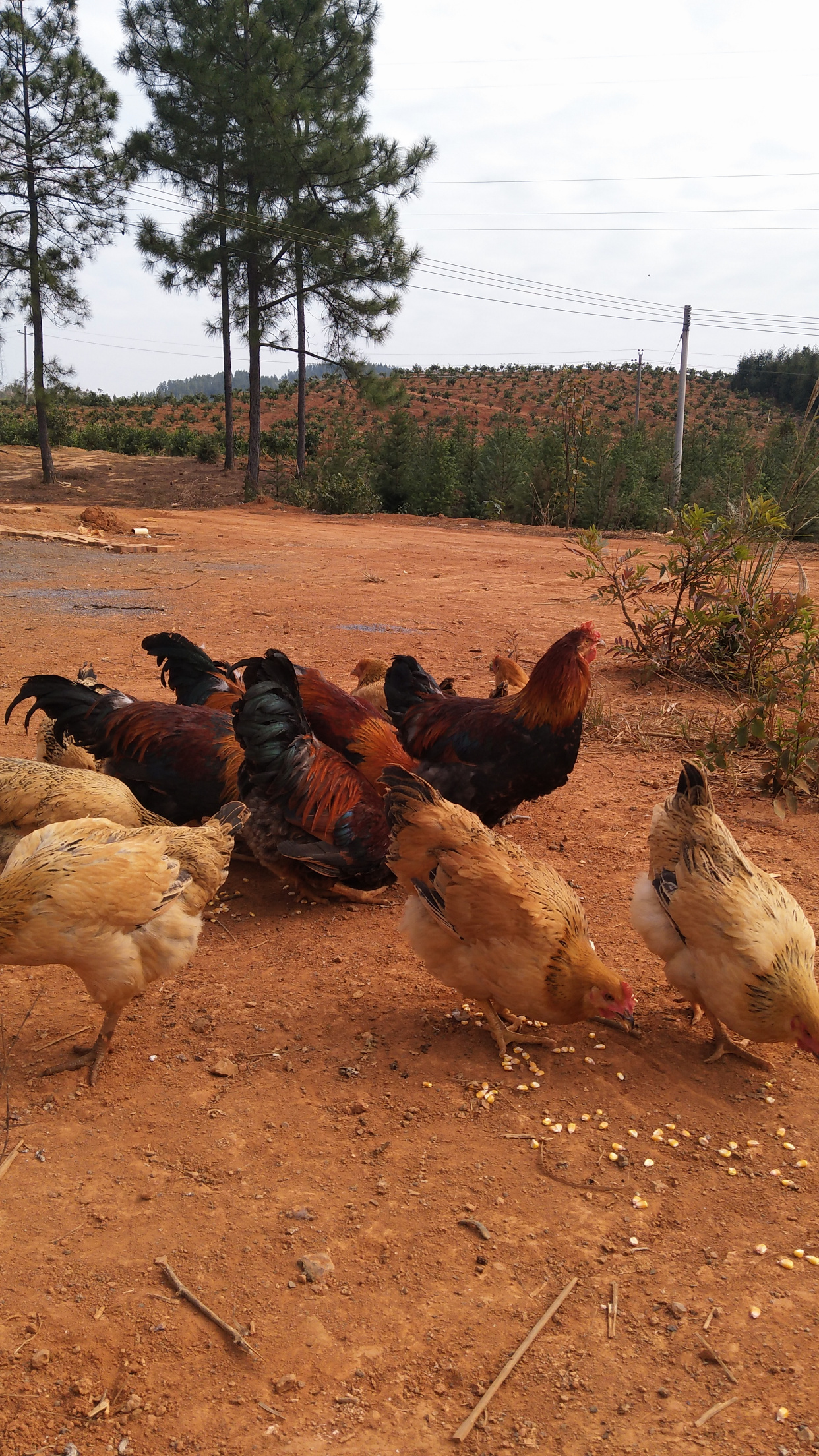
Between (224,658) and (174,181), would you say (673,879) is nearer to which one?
(224,658)

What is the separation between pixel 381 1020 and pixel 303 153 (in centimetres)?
3068

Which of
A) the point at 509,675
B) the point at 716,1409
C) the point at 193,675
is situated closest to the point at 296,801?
the point at 193,675

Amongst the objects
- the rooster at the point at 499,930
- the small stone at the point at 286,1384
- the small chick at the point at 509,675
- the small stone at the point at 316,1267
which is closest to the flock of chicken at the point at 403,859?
the rooster at the point at 499,930

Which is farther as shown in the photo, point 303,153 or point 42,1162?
point 303,153

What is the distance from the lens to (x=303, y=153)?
28.0 meters

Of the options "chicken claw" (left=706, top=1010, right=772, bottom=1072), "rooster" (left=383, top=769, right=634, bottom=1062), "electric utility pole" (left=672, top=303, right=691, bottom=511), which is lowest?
"chicken claw" (left=706, top=1010, right=772, bottom=1072)

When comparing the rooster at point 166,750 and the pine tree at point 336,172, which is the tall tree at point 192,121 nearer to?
the pine tree at point 336,172

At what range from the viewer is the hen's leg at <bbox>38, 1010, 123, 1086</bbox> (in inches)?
142

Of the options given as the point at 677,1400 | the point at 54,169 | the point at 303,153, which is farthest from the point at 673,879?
the point at 303,153

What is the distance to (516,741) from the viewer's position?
18.1ft

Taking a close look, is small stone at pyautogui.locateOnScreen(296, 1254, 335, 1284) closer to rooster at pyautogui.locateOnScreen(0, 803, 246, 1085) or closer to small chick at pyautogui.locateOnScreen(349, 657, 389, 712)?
rooster at pyautogui.locateOnScreen(0, 803, 246, 1085)

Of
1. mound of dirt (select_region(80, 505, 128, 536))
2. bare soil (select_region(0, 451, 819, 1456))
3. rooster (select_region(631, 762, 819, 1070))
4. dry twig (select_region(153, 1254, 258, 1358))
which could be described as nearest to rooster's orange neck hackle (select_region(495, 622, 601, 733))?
bare soil (select_region(0, 451, 819, 1456))

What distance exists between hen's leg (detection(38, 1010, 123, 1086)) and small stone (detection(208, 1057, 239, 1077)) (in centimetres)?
43

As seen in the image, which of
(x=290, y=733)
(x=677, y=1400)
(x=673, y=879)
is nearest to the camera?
(x=677, y=1400)
